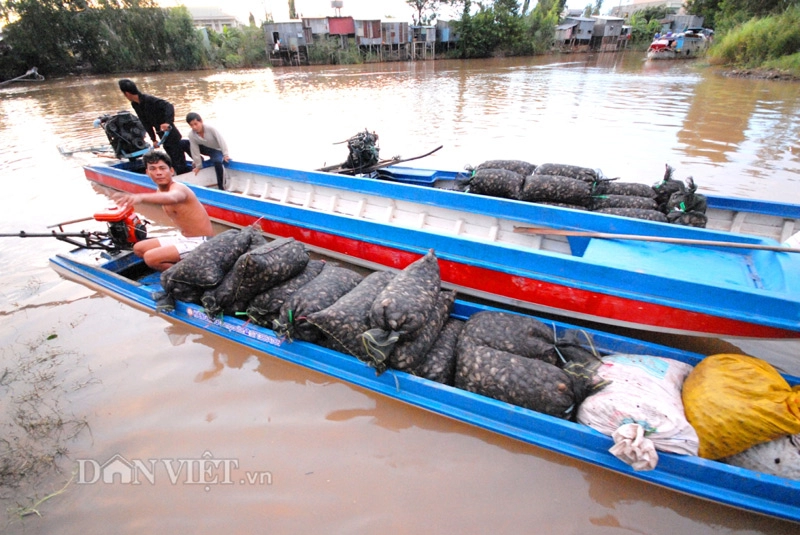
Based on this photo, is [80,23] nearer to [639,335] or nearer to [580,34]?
[639,335]

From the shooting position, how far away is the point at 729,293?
8.14ft

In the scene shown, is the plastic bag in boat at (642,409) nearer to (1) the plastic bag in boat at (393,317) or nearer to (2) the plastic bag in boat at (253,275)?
(1) the plastic bag in boat at (393,317)

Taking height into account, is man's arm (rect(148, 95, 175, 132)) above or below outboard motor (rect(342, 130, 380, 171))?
above

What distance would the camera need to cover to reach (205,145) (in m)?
5.98

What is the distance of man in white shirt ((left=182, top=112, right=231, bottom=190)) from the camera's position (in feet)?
18.7

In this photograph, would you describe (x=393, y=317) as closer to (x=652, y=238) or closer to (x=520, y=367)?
(x=520, y=367)

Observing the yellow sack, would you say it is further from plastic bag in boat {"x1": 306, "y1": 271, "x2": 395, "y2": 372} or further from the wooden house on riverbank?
the wooden house on riverbank

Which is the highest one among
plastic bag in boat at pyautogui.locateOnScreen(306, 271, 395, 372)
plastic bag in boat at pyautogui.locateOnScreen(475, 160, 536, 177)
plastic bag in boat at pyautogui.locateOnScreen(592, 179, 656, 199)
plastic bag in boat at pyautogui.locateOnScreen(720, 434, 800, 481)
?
plastic bag in boat at pyautogui.locateOnScreen(475, 160, 536, 177)

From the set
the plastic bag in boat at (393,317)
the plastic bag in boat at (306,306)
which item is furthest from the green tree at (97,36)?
the plastic bag in boat at (393,317)

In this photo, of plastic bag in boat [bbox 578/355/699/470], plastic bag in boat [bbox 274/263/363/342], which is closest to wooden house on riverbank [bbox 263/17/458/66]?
plastic bag in boat [bbox 274/263/363/342]

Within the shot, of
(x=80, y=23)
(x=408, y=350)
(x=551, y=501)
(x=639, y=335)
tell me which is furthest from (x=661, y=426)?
(x=80, y=23)

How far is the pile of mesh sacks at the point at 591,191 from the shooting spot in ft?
12.4

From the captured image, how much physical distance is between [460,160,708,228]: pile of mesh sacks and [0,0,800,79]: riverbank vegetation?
72.3ft

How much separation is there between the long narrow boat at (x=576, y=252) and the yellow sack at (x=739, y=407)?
23.1 inches
